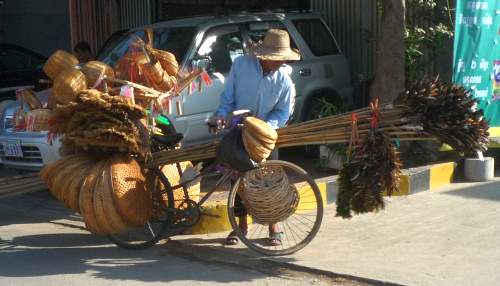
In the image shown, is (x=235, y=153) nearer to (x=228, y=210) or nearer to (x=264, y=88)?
(x=228, y=210)

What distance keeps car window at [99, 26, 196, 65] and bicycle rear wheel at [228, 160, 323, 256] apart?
2.54 metres

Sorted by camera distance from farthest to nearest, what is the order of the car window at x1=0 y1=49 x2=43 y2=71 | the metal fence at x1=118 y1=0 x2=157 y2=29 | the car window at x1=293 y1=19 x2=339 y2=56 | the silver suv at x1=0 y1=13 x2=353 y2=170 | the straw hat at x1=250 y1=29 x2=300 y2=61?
the car window at x1=0 y1=49 x2=43 y2=71 < the metal fence at x1=118 y1=0 x2=157 y2=29 < the car window at x1=293 y1=19 x2=339 y2=56 < the silver suv at x1=0 y1=13 x2=353 y2=170 < the straw hat at x1=250 y1=29 x2=300 y2=61

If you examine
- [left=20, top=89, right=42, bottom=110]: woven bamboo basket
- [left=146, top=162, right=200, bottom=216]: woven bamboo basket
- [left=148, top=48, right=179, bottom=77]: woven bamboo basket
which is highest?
[left=148, top=48, right=179, bottom=77]: woven bamboo basket

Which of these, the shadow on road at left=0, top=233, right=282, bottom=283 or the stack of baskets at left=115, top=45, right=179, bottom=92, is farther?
the stack of baskets at left=115, top=45, right=179, bottom=92

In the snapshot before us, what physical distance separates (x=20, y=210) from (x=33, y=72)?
5.50 meters

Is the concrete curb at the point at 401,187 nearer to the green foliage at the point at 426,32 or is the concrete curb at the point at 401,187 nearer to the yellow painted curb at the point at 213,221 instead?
the yellow painted curb at the point at 213,221

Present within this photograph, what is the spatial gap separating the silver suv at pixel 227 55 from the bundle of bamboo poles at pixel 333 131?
4.61 ft

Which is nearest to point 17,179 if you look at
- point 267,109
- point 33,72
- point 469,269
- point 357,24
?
point 267,109

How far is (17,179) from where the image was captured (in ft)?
20.2

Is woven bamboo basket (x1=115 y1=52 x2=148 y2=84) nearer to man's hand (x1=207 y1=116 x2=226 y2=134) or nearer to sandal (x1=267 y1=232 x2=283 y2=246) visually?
man's hand (x1=207 y1=116 x2=226 y2=134)

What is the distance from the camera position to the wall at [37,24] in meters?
15.1

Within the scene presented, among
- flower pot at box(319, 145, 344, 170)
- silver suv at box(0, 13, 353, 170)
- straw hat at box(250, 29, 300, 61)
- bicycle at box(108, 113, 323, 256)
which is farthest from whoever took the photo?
flower pot at box(319, 145, 344, 170)

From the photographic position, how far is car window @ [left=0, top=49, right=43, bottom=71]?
1255 cm

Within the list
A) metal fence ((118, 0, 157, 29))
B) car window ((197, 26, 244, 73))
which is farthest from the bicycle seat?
metal fence ((118, 0, 157, 29))
